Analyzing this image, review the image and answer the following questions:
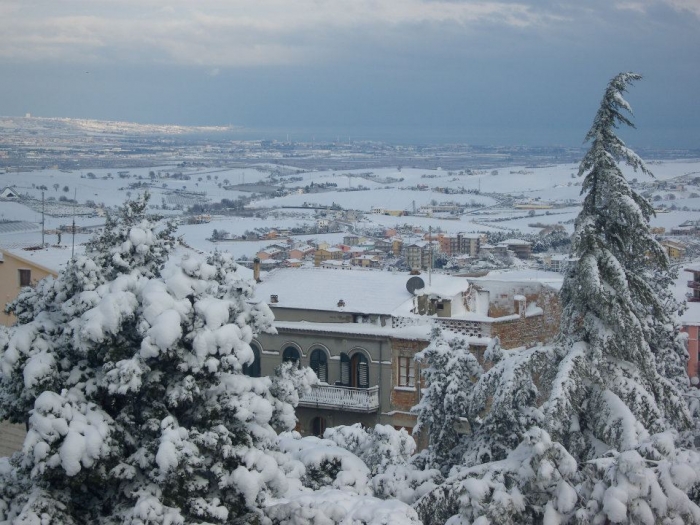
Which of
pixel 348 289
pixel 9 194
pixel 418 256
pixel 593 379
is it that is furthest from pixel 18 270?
pixel 418 256

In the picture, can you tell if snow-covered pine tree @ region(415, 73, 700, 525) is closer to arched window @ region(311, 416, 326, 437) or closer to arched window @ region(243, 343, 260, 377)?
arched window @ region(311, 416, 326, 437)

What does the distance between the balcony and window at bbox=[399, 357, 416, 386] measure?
580 mm

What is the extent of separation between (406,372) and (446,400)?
987 cm

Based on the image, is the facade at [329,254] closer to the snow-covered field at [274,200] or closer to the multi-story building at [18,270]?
the snow-covered field at [274,200]

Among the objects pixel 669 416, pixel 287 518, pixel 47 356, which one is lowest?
pixel 287 518

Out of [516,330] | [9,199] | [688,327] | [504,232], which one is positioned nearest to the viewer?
[516,330]

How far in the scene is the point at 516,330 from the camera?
24.7 m

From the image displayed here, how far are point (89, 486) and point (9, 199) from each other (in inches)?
1997

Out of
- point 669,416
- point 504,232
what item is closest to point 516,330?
point 669,416

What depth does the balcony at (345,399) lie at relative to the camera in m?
24.0

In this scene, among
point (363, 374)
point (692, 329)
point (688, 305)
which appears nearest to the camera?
point (363, 374)

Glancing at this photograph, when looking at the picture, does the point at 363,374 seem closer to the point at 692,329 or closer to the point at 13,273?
the point at 13,273

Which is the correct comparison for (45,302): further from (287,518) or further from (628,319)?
(628,319)

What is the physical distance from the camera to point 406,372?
24.2 meters
